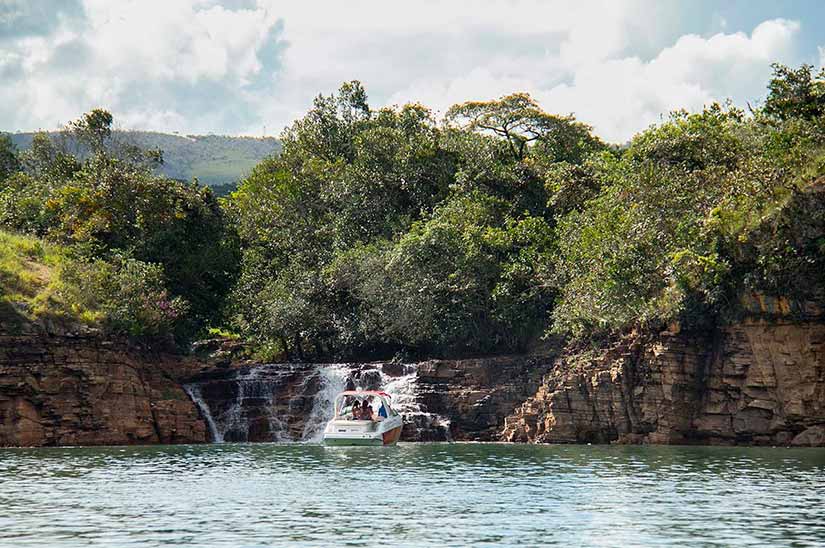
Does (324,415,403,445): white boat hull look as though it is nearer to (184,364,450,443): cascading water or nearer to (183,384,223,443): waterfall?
(184,364,450,443): cascading water

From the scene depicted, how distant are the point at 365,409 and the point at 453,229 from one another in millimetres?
14319

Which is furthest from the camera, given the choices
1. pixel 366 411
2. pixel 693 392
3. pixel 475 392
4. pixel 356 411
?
pixel 475 392

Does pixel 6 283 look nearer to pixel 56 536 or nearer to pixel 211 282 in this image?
pixel 211 282

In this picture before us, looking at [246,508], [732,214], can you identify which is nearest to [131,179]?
[732,214]

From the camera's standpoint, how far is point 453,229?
63656mm

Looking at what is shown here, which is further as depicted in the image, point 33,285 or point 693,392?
point 33,285

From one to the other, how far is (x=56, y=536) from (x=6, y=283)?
3455 cm

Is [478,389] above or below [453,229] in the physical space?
below

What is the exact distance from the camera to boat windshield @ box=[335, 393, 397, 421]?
175 feet

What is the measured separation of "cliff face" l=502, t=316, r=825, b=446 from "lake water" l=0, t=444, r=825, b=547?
9.81ft

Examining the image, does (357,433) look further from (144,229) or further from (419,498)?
(144,229)

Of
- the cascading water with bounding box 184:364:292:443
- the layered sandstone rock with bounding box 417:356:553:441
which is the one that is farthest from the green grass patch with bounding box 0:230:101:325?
the layered sandstone rock with bounding box 417:356:553:441

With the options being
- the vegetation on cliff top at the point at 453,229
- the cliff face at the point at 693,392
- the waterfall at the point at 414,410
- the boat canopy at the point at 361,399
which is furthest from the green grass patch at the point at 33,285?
the cliff face at the point at 693,392

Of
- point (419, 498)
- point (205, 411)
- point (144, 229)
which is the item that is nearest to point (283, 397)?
point (205, 411)
